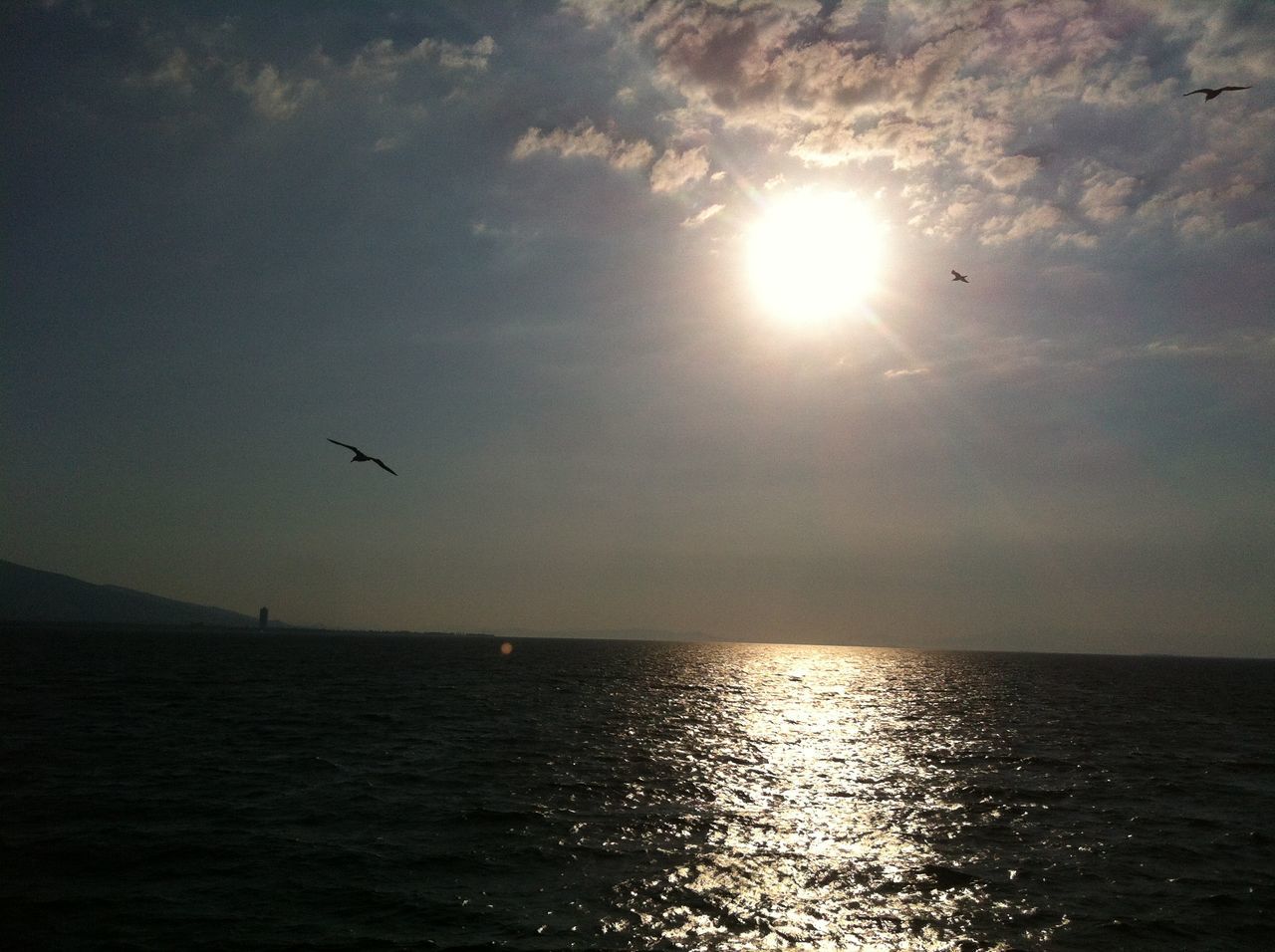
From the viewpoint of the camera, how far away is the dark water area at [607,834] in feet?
62.6

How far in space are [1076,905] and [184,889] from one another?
2290 centimetres

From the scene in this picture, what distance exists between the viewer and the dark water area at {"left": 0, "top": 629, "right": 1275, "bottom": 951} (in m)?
19.1

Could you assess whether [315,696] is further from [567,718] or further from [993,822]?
[993,822]

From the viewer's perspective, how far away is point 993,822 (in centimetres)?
2989

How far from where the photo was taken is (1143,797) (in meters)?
35.3

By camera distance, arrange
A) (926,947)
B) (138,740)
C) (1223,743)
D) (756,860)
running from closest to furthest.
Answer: (926,947) → (756,860) → (138,740) → (1223,743)

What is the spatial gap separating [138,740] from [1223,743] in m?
67.5

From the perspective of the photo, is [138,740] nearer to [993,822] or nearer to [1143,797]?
[993,822]

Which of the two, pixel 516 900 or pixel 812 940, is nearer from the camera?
pixel 812 940

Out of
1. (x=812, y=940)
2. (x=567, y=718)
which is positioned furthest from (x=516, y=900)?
(x=567, y=718)

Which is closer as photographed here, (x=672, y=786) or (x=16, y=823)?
(x=16, y=823)

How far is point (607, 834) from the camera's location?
1039 inches

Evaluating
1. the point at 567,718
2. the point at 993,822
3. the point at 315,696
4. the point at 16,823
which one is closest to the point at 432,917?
the point at 16,823

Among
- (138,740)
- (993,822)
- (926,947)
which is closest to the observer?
(926,947)
